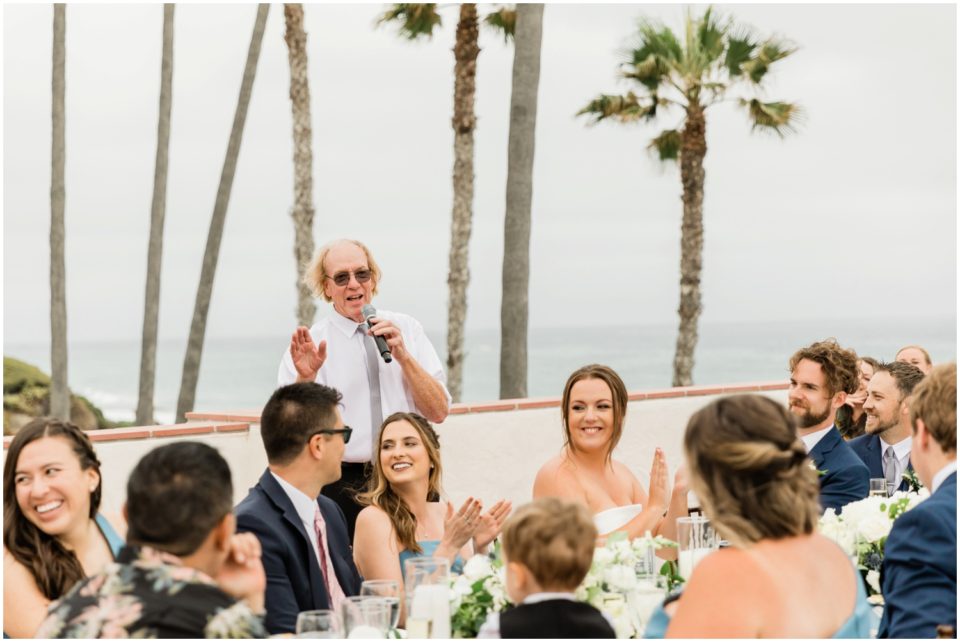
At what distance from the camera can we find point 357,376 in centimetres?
567

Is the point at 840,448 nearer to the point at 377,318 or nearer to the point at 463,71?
the point at 377,318

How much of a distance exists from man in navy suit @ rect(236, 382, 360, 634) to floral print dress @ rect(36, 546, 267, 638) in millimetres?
1042

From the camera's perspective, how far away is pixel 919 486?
5164mm

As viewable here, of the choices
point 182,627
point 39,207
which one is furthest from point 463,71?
point 39,207

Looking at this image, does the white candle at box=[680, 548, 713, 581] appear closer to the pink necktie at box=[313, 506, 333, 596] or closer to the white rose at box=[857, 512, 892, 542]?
the white rose at box=[857, 512, 892, 542]

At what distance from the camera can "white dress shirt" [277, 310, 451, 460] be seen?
18.4 ft

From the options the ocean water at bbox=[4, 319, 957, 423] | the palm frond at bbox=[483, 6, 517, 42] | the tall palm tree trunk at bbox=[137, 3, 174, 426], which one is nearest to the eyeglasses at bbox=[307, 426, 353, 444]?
the tall palm tree trunk at bbox=[137, 3, 174, 426]

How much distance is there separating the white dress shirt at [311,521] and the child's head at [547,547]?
119cm

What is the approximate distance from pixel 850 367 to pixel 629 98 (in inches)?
541

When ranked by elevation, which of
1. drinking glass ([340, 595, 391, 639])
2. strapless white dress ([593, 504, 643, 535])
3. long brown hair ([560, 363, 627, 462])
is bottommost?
drinking glass ([340, 595, 391, 639])

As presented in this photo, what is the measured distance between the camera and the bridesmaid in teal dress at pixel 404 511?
430 centimetres

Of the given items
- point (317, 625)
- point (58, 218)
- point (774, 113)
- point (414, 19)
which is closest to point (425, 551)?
point (317, 625)

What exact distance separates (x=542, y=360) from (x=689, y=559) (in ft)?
247

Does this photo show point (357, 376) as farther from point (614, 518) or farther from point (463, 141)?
point (463, 141)
